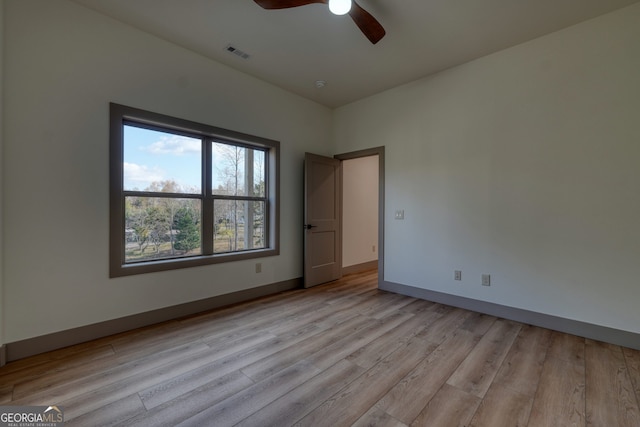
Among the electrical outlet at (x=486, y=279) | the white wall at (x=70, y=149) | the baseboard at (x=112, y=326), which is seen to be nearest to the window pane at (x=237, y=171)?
the white wall at (x=70, y=149)

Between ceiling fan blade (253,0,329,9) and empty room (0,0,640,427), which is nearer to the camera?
empty room (0,0,640,427)

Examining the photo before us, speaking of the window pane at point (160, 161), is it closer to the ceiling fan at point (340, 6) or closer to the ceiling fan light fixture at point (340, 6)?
the ceiling fan at point (340, 6)

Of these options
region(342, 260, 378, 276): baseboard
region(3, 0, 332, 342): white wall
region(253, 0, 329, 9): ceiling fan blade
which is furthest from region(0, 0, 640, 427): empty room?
region(342, 260, 378, 276): baseboard

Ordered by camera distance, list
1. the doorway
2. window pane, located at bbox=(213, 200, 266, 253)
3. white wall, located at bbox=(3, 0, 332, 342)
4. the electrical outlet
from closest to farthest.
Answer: white wall, located at bbox=(3, 0, 332, 342)
the electrical outlet
window pane, located at bbox=(213, 200, 266, 253)
the doorway

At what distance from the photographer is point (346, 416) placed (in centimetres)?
154

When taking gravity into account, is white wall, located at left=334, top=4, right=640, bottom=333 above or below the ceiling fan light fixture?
below

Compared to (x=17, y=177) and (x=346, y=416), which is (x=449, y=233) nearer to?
(x=346, y=416)

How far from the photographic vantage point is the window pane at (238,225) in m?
3.43

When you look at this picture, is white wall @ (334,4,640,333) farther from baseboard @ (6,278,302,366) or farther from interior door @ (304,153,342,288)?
baseboard @ (6,278,302,366)

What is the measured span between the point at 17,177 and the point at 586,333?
16.7ft

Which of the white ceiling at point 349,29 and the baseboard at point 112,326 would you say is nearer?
the baseboard at point 112,326

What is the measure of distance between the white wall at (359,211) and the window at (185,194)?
1.60 meters

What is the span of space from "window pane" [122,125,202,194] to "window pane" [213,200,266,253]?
44 cm

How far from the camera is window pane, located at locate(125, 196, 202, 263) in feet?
9.04
